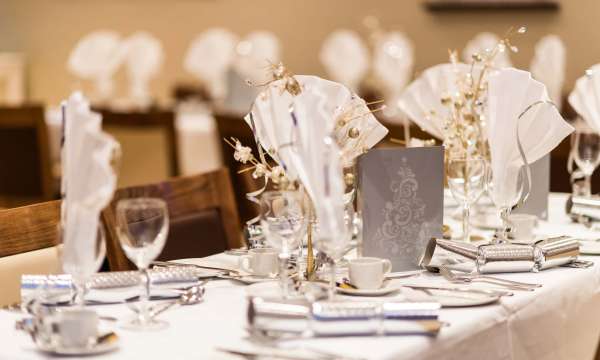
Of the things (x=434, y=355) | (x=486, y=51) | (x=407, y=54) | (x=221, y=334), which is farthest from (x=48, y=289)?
(x=407, y=54)

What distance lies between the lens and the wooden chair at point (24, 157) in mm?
5215

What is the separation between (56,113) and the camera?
661 cm

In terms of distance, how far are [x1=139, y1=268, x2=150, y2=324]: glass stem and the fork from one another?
24.8 inches

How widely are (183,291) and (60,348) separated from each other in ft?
1.23

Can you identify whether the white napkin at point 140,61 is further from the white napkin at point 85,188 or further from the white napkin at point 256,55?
the white napkin at point 85,188

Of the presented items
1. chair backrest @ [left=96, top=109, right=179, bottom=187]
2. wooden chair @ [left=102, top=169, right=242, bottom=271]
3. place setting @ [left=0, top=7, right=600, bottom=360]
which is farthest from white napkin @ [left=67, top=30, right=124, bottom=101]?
wooden chair @ [left=102, top=169, right=242, bottom=271]

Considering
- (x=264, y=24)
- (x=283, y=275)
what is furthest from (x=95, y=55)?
(x=283, y=275)

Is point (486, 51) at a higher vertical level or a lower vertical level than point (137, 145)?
higher

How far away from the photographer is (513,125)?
93.2 inches

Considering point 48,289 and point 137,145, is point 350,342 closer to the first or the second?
point 48,289

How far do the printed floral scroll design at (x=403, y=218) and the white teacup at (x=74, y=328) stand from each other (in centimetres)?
75

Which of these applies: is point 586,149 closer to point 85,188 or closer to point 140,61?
point 85,188

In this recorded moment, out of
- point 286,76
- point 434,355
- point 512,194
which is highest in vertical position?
point 286,76

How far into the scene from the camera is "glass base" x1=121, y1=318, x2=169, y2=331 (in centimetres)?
170
